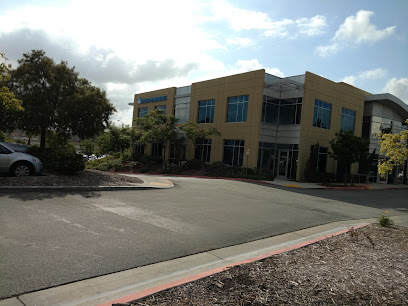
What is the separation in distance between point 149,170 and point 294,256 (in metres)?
27.7

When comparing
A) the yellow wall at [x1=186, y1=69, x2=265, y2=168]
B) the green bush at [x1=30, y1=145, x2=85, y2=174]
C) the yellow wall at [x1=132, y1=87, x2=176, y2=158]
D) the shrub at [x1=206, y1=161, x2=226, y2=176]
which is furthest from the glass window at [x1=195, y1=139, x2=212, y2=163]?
the green bush at [x1=30, y1=145, x2=85, y2=174]

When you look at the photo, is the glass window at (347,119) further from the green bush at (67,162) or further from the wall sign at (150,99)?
the green bush at (67,162)

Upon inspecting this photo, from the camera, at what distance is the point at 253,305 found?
352cm

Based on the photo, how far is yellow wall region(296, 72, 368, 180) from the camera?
25.5m

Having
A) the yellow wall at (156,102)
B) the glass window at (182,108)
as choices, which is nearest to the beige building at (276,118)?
the glass window at (182,108)

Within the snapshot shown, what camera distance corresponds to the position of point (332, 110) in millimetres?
28016

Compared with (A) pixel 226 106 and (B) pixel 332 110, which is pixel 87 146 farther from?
(B) pixel 332 110

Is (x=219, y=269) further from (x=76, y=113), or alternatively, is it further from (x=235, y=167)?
(x=235, y=167)

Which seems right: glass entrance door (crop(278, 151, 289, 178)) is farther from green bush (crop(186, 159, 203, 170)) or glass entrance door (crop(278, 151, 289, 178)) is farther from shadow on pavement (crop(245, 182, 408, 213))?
green bush (crop(186, 159, 203, 170))

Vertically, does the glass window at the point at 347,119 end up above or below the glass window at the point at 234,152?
above

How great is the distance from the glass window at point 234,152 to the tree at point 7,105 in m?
16.9

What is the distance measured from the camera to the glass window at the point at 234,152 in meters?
26.5

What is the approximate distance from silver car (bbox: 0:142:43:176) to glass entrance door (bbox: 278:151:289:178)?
64.8 ft

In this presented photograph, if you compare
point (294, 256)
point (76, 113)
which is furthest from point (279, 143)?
point (294, 256)
